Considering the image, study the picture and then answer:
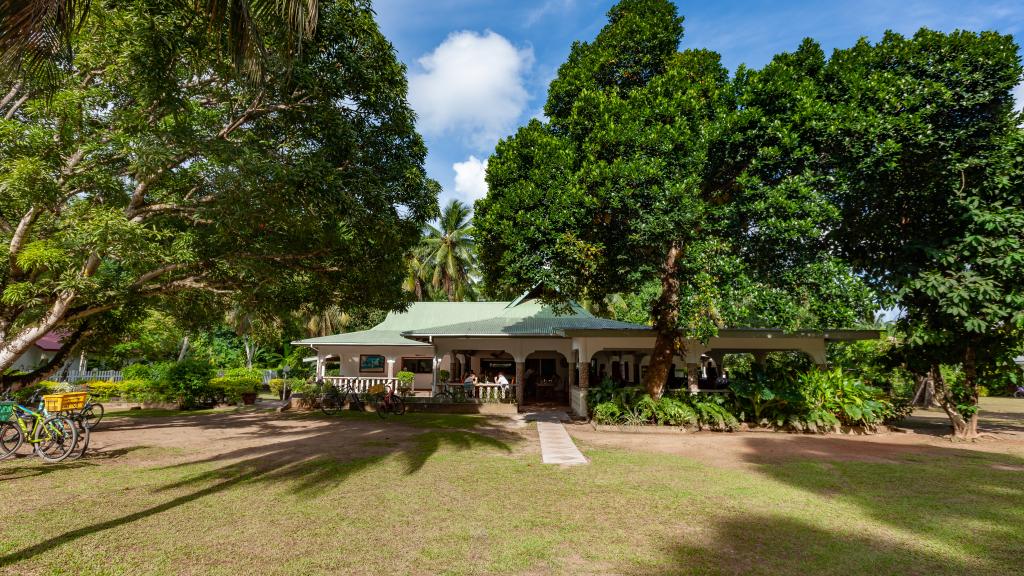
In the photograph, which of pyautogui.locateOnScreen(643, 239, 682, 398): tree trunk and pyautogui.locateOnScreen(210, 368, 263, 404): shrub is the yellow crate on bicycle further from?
pyautogui.locateOnScreen(643, 239, 682, 398): tree trunk

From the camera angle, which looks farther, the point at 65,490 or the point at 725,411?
the point at 725,411

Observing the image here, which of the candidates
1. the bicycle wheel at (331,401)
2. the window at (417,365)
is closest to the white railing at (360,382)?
the bicycle wheel at (331,401)

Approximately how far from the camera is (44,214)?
9969 mm

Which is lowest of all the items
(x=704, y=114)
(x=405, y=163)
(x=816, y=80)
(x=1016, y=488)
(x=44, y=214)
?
(x=1016, y=488)

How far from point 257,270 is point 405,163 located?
4532mm

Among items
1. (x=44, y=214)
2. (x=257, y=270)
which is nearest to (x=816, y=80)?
(x=257, y=270)

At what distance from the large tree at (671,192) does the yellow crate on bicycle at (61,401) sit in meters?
9.44

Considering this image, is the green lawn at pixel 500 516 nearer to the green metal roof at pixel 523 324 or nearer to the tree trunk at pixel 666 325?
the tree trunk at pixel 666 325

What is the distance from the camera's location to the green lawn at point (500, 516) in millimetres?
4441

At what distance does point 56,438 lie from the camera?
29.9 feet

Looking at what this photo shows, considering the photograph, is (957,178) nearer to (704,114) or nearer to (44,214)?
(704,114)

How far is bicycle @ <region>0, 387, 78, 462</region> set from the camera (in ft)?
28.4

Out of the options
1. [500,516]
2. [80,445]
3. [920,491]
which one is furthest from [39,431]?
[920,491]

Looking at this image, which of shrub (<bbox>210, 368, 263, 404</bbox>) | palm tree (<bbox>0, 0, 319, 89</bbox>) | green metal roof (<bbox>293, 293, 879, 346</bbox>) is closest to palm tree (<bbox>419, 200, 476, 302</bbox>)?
green metal roof (<bbox>293, 293, 879, 346</bbox>)
